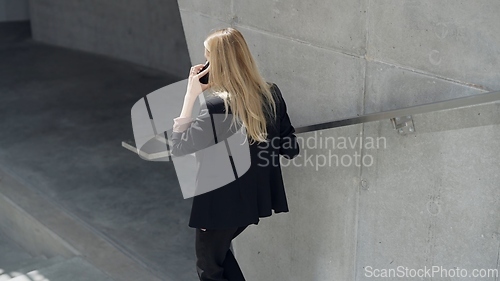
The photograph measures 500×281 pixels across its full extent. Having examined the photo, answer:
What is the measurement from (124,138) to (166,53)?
9.61 ft

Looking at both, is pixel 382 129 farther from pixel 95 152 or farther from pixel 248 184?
pixel 95 152

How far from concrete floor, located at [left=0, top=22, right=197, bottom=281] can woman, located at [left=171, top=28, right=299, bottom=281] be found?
1.55 meters

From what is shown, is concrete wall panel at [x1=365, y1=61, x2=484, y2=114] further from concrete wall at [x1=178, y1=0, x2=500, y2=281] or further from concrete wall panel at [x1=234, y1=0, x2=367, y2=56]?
concrete wall panel at [x1=234, y1=0, x2=367, y2=56]

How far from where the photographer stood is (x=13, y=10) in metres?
14.0

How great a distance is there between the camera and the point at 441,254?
3.09 m

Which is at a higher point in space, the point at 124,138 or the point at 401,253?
the point at 401,253

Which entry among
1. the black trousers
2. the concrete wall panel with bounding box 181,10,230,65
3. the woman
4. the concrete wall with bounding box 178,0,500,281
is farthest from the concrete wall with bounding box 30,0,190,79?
the woman

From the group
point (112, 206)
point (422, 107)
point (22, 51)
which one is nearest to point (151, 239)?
point (112, 206)

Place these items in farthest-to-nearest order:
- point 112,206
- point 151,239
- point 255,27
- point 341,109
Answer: point 112,206, point 151,239, point 255,27, point 341,109

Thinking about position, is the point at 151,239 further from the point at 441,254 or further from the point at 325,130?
the point at 441,254

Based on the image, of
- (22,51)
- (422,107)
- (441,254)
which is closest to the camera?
(422,107)

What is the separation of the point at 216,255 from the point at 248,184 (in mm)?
455

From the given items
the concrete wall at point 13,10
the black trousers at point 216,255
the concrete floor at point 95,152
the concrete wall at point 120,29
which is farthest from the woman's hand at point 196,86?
the concrete wall at point 13,10

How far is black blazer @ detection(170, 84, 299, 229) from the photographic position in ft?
10.5
